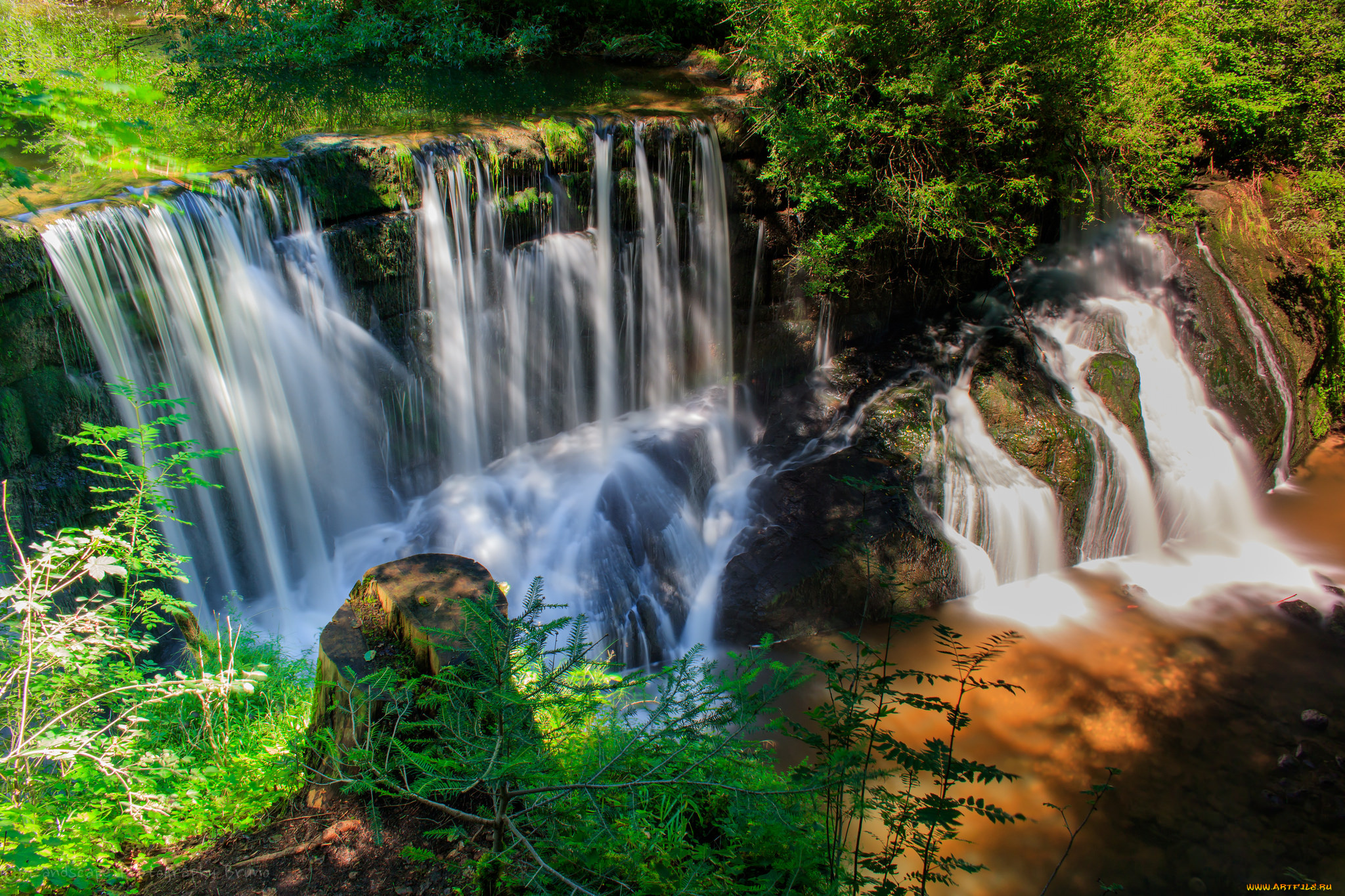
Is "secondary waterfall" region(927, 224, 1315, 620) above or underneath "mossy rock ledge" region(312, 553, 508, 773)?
underneath

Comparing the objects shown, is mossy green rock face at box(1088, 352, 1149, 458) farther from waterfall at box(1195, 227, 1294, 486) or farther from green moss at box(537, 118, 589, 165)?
green moss at box(537, 118, 589, 165)

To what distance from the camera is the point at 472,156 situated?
6645 millimetres

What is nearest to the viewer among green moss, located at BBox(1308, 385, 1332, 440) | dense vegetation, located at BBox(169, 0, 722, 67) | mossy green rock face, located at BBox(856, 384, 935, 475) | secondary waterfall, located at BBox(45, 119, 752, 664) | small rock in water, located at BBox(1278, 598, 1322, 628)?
secondary waterfall, located at BBox(45, 119, 752, 664)

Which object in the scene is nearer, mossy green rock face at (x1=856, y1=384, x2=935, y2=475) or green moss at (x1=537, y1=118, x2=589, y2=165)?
green moss at (x1=537, y1=118, x2=589, y2=165)

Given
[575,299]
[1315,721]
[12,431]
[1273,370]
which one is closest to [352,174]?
[575,299]

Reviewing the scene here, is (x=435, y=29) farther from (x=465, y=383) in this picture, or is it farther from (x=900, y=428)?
(x=900, y=428)

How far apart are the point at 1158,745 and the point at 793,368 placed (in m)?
5.35

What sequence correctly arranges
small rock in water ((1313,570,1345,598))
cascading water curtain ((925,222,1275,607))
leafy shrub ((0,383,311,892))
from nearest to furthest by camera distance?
leafy shrub ((0,383,311,892)) < small rock in water ((1313,570,1345,598)) < cascading water curtain ((925,222,1275,607))

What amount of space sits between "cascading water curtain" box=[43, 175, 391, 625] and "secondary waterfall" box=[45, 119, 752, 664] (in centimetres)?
2

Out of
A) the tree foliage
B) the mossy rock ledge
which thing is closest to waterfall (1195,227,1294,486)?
the tree foliage

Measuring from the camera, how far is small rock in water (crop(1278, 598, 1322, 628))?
639cm

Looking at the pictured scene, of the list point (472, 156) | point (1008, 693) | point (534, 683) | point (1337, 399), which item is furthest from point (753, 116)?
point (1337, 399)

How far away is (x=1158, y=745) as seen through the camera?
5.16m

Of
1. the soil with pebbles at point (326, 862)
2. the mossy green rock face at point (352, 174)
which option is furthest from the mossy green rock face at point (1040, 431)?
the soil with pebbles at point (326, 862)
